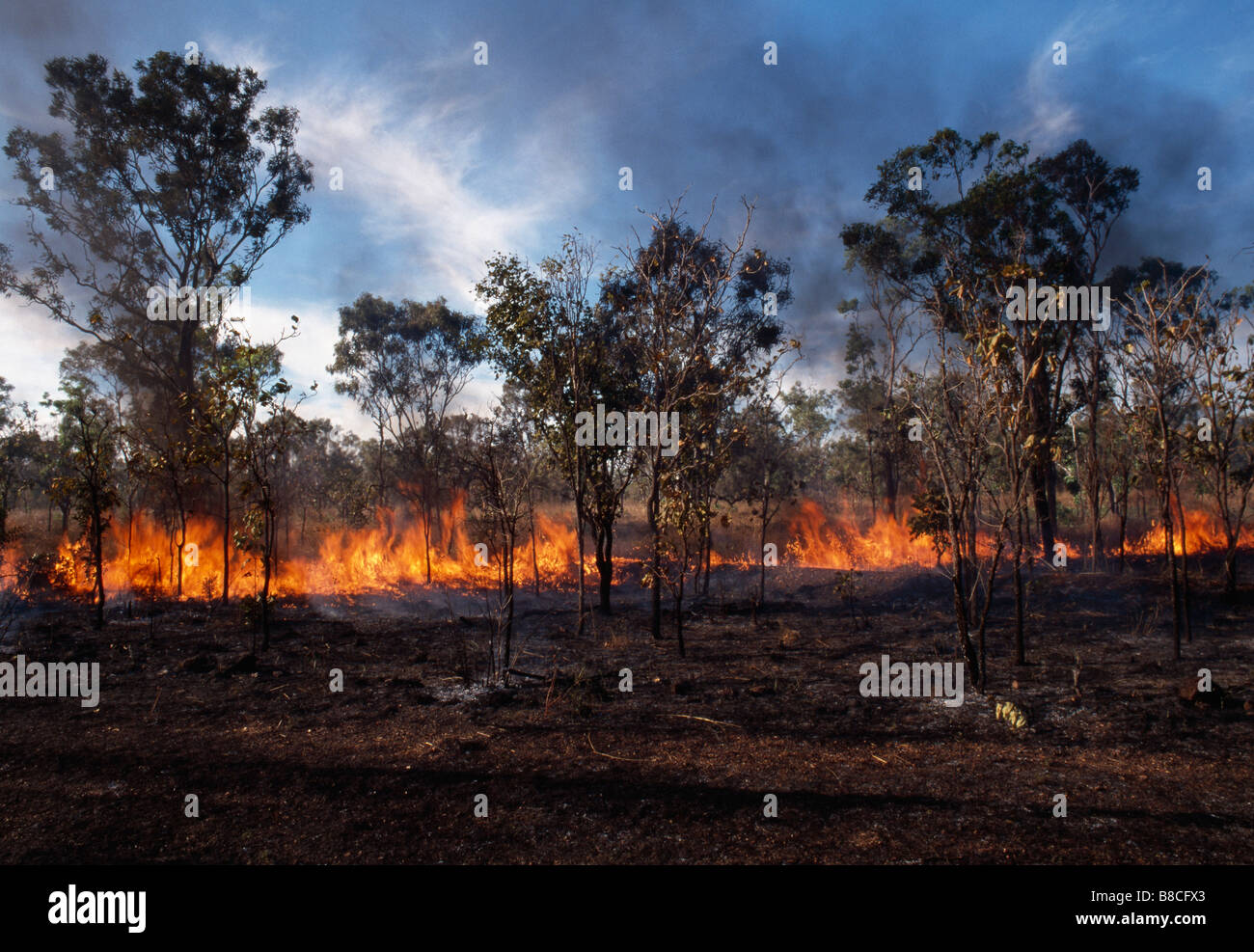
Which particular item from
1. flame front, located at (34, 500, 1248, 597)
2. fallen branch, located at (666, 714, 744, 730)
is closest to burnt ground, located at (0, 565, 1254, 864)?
fallen branch, located at (666, 714, 744, 730)

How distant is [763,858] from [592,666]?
6.79 metres

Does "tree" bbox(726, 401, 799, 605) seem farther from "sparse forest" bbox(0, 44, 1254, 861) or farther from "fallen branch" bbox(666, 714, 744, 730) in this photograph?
"fallen branch" bbox(666, 714, 744, 730)

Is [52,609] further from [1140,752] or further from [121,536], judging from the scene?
[1140,752]

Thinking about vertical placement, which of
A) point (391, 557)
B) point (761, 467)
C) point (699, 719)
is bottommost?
point (699, 719)

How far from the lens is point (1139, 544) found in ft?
87.8

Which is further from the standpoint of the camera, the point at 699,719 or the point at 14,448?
the point at 14,448

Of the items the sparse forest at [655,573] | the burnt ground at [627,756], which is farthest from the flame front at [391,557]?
the burnt ground at [627,756]

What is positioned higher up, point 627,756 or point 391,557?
point 391,557

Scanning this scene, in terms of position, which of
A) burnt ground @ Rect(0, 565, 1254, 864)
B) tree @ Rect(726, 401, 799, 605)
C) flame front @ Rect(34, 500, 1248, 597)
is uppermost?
tree @ Rect(726, 401, 799, 605)

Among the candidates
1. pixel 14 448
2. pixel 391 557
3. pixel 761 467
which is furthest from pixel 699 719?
pixel 14 448

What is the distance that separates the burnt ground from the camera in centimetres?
535

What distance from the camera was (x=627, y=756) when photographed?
738 centimetres

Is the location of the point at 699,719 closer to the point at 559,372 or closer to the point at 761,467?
the point at 559,372

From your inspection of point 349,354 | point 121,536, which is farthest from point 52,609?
point 349,354
